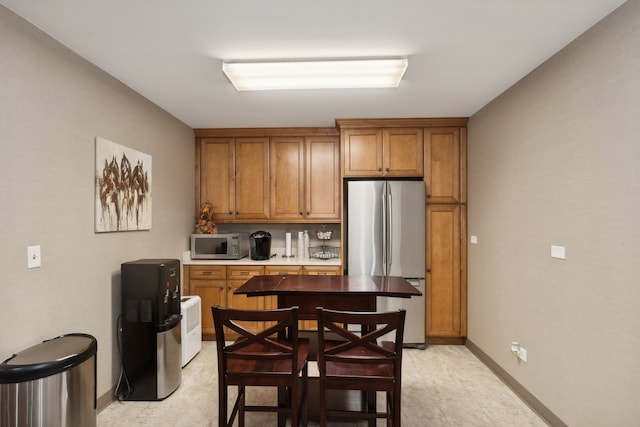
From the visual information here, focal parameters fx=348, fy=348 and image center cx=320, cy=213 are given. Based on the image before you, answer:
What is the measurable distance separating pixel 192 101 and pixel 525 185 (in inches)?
119

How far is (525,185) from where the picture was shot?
2744mm

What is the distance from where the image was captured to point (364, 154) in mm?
3994

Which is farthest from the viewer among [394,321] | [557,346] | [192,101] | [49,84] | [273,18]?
[192,101]

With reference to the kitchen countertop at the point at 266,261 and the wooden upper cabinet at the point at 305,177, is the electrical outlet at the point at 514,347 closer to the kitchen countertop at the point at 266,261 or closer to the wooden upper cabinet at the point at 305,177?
the kitchen countertop at the point at 266,261

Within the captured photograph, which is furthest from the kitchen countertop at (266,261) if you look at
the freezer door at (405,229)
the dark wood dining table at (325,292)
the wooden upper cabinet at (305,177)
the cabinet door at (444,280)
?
the dark wood dining table at (325,292)

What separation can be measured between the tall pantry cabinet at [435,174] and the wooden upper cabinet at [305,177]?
0.40m

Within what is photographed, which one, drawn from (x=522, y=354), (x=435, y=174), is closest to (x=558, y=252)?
(x=522, y=354)

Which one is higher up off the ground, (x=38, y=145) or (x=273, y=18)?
(x=273, y=18)

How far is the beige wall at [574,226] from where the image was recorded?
179cm

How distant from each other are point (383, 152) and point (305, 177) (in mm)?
1015

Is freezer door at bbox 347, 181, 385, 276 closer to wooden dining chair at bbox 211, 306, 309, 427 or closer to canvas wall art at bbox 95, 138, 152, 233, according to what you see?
wooden dining chair at bbox 211, 306, 309, 427

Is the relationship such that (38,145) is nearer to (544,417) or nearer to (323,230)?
(323,230)

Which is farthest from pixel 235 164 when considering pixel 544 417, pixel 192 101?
pixel 544 417

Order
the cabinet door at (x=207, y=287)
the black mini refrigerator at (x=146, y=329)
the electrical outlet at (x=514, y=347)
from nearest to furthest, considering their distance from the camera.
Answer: the black mini refrigerator at (x=146, y=329), the electrical outlet at (x=514, y=347), the cabinet door at (x=207, y=287)
